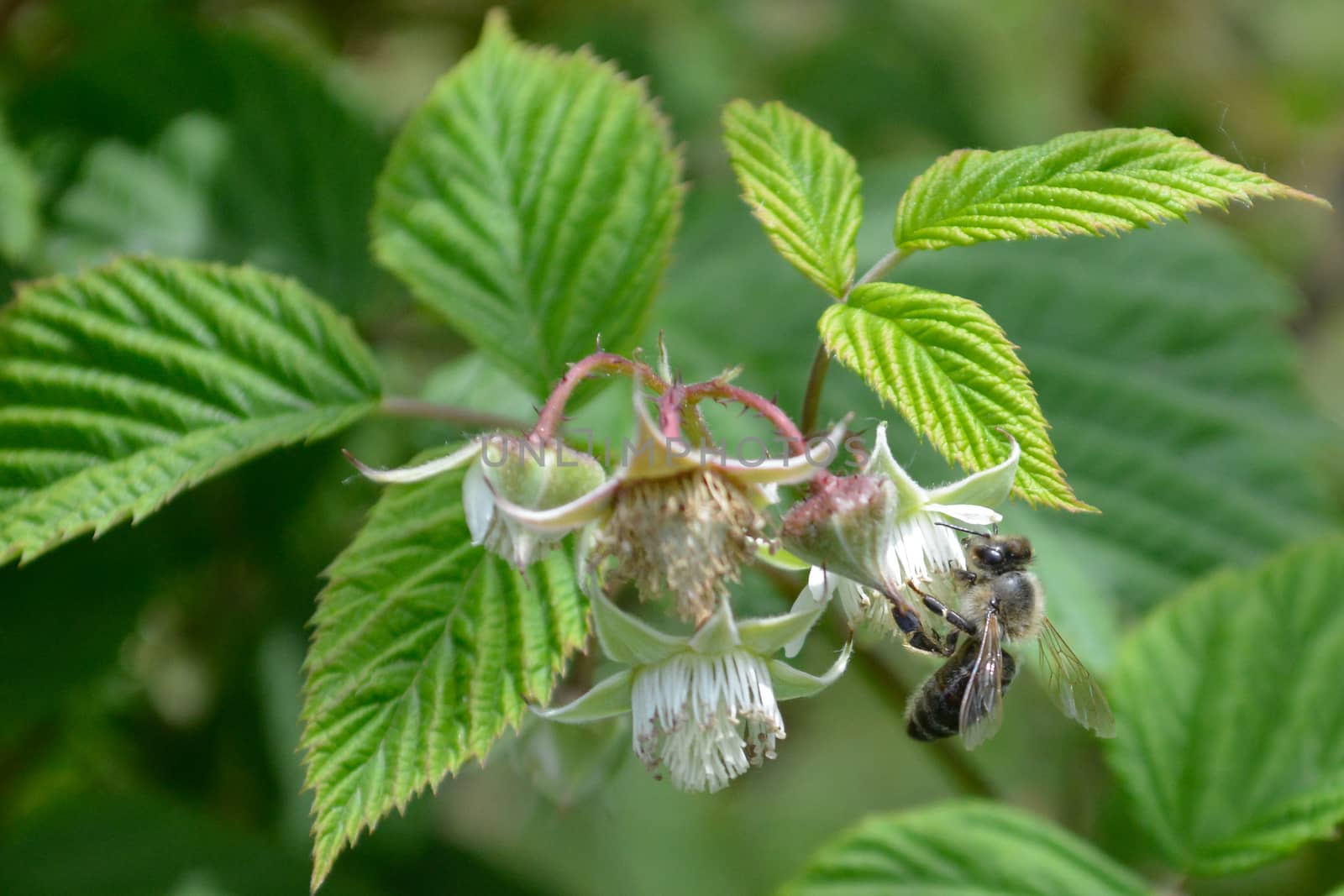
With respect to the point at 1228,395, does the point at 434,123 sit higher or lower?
higher

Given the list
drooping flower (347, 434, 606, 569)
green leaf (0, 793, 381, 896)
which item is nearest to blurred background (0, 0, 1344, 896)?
green leaf (0, 793, 381, 896)

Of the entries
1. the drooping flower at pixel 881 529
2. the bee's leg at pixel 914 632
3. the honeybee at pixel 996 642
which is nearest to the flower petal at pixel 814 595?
the drooping flower at pixel 881 529

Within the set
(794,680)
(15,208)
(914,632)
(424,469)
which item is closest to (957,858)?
(914,632)

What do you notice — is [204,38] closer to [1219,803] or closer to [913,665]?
[913,665]

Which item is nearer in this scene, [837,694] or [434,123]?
[434,123]

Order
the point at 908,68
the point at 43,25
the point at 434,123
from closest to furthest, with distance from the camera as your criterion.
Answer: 1. the point at 434,123
2. the point at 43,25
3. the point at 908,68

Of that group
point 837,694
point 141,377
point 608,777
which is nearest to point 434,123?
point 141,377

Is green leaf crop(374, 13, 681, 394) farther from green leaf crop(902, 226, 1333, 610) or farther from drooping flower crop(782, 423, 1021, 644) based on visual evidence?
green leaf crop(902, 226, 1333, 610)

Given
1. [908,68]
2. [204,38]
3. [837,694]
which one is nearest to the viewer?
[204,38]
